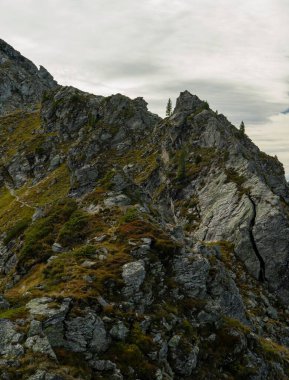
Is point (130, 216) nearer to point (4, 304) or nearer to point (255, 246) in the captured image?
point (4, 304)

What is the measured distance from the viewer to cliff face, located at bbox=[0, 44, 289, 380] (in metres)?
26.0

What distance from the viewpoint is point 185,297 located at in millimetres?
34500

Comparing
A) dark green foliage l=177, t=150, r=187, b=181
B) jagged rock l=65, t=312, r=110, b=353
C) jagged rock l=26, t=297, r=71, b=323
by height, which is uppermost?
dark green foliage l=177, t=150, r=187, b=181

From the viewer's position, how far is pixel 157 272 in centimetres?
3534

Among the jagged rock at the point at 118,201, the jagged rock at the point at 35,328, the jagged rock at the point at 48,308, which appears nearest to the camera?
the jagged rock at the point at 35,328

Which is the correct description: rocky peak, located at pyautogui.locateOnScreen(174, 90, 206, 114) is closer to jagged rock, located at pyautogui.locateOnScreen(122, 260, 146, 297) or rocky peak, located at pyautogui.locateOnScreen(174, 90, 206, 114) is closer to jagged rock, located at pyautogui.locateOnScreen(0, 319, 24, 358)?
jagged rock, located at pyautogui.locateOnScreen(122, 260, 146, 297)

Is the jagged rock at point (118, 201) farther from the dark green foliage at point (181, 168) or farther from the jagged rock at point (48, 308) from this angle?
the dark green foliage at point (181, 168)

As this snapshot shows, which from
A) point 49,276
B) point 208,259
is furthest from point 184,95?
point 49,276

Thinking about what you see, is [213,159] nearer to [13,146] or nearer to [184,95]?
[184,95]

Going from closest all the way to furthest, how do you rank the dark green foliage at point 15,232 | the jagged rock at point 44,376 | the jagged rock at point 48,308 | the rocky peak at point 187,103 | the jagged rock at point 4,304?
the jagged rock at point 44,376
the jagged rock at point 48,308
the jagged rock at point 4,304
the dark green foliage at point 15,232
the rocky peak at point 187,103

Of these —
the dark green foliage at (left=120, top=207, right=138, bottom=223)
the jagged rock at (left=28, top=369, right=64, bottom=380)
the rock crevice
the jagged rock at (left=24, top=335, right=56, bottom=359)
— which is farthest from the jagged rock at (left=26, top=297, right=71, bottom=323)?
the rock crevice

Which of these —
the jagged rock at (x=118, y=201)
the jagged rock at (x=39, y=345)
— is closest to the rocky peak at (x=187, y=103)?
the jagged rock at (x=118, y=201)

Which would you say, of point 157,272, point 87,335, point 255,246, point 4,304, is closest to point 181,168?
point 255,246

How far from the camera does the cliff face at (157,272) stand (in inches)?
1024
